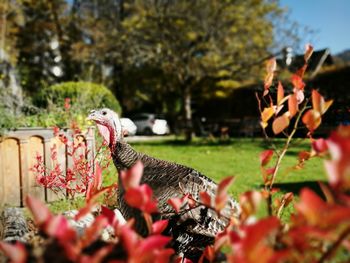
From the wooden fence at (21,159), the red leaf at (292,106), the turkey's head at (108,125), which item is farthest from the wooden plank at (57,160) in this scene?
the red leaf at (292,106)

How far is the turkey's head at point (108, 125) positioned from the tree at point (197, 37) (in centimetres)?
1327

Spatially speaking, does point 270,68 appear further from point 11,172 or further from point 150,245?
point 11,172

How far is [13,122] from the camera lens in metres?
5.01

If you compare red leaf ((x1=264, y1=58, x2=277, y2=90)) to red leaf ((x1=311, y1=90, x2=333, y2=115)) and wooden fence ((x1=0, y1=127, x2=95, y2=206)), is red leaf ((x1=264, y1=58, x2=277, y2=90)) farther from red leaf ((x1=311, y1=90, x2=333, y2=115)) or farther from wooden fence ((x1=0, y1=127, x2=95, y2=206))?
wooden fence ((x1=0, y1=127, x2=95, y2=206))

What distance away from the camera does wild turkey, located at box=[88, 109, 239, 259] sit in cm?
209

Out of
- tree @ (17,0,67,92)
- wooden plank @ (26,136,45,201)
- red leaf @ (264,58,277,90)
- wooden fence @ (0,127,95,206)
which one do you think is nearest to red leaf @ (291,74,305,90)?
red leaf @ (264,58,277,90)

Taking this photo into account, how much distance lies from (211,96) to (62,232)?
77.9ft

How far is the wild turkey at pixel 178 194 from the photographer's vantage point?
209 cm

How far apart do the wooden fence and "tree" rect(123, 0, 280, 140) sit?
1091 centimetres

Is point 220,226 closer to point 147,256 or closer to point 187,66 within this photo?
point 147,256

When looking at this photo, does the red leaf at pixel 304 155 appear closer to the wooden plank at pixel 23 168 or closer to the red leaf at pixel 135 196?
the red leaf at pixel 135 196

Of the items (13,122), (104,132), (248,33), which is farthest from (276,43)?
(104,132)

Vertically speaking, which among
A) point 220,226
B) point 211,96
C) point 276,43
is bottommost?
point 220,226

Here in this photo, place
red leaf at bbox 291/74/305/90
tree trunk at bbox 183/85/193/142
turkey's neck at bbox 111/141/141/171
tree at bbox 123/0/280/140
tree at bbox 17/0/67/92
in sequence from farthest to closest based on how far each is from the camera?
tree at bbox 17/0/67/92 < tree at bbox 123/0/280/140 < tree trunk at bbox 183/85/193/142 < turkey's neck at bbox 111/141/141/171 < red leaf at bbox 291/74/305/90
